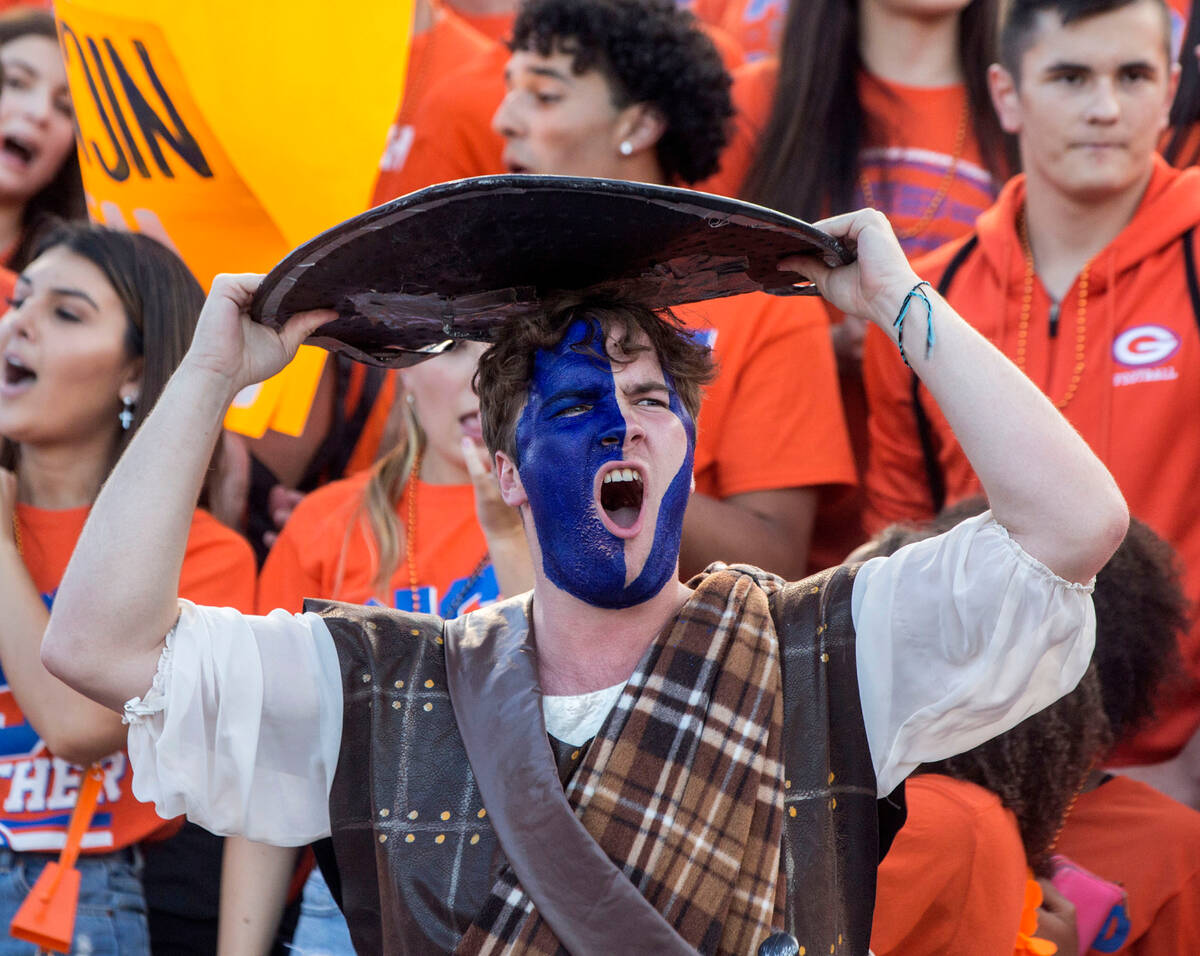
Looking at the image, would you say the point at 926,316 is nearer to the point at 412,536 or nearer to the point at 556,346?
the point at 556,346

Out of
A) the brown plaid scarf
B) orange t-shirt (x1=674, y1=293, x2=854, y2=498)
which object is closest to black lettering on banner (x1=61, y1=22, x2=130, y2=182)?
orange t-shirt (x1=674, y1=293, x2=854, y2=498)

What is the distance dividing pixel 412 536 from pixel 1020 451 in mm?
1640

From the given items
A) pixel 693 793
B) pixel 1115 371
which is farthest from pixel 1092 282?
pixel 693 793

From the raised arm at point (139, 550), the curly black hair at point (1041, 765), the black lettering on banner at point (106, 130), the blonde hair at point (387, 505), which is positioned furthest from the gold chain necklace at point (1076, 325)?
the black lettering on banner at point (106, 130)

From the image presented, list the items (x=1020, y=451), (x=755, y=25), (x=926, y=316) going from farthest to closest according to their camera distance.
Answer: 1. (x=755, y=25)
2. (x=926, y=316)
3. (x=1020, y=451)

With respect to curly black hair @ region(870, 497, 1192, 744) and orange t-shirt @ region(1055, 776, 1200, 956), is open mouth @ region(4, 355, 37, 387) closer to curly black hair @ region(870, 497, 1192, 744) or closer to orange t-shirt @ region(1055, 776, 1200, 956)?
curly black hair @ region(870, 497, 1192, 744)

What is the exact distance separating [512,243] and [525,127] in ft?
5.69

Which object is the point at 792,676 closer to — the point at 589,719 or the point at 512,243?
the point at 589,719

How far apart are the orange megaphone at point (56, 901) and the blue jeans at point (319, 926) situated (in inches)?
17.4

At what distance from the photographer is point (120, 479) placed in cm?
218

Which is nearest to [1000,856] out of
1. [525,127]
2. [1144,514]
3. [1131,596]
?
[1131,596]

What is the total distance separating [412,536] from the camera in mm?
3361

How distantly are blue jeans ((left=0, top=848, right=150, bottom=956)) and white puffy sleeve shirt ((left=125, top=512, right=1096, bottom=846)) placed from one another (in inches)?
40.6

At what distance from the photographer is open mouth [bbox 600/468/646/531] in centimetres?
223
